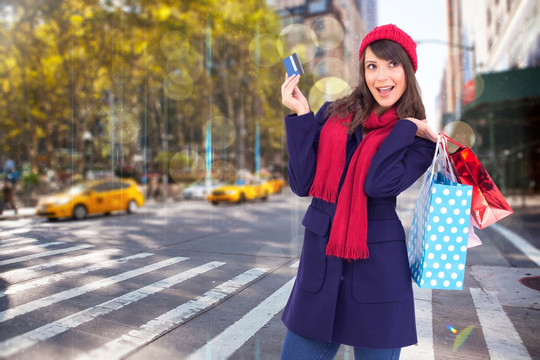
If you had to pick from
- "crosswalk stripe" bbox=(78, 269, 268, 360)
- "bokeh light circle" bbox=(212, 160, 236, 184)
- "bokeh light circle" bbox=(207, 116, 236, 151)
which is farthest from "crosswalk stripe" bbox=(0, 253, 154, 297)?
"bokeh light circle" bbox=(212, 160, 236, 184)

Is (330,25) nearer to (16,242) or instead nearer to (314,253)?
(16,242)

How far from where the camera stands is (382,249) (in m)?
1.75

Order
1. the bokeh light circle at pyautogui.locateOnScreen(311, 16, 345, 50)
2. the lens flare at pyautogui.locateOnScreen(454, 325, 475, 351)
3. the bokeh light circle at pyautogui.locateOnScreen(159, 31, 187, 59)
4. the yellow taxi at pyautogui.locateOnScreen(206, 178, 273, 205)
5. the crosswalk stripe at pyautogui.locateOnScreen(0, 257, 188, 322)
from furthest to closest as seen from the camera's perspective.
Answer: the bokeh light circle at pyautogui.locateOnScreen(311, 16, 345, 50), the bokeh light circle at pyautogui.locateOnScreen(159, 31, 187, 59), the yellow taxi at pyautogui.locateOnScreen(206, 178, 273, 205), the crosswalk stripe at pyautogui.locateOnScreen(0, 257, 188, 322), the lens flare at pyautogui.locateOnScreen(454, 325, 475, 351)

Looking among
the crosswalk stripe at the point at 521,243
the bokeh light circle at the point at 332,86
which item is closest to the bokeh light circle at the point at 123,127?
the bokeh light circle at the point at 332,86

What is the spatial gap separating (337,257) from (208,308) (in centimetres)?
336

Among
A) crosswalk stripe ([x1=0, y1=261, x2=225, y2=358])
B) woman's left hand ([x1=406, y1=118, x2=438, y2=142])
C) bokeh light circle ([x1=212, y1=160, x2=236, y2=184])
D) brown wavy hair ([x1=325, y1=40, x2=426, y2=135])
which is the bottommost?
crosswalk stripe ([x1=0, y1=261, x2=225, y2=358])

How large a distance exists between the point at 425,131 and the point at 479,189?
36 cm

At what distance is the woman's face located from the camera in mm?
1853

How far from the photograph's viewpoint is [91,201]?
15734 millimetres

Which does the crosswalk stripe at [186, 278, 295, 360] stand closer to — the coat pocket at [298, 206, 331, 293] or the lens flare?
the lens flare

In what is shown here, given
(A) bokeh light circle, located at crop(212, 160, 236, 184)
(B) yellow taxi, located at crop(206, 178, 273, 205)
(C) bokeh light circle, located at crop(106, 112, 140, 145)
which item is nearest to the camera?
(B) yellow taxi, located at crop(206, 178, 273, 205)

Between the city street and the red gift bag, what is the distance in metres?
2.17

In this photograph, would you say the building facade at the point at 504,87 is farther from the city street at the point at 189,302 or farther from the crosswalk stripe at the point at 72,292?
the crosswalk stripe at the point at 72,292

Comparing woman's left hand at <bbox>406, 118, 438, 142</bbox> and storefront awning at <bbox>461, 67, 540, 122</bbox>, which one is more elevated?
storefront awning at <bbox>461, 67, 540, 122</bbox>
